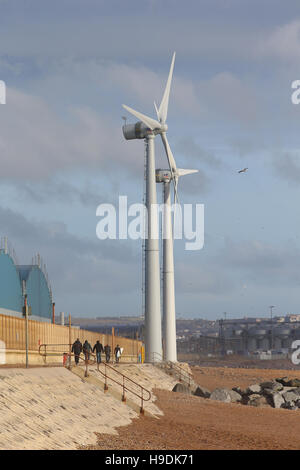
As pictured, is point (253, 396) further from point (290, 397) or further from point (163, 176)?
point (163, 176)

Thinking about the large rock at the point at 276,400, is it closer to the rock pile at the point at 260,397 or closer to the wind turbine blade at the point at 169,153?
the rock pile at the point at 260,397

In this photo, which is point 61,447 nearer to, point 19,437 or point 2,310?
point 19,437

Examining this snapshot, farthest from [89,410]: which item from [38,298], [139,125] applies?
[38,298]

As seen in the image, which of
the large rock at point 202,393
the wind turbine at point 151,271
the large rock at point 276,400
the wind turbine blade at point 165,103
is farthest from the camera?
the wind turbine blade at point 165,103

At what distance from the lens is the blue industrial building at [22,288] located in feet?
243

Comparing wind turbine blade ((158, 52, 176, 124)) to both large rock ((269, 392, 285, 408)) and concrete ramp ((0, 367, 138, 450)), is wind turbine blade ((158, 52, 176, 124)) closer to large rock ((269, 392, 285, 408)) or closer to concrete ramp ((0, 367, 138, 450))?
large rock ((269, 392, 285, 408))

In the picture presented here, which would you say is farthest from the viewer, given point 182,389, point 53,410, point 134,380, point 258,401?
point 182,389

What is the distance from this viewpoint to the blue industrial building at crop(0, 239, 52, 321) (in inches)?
2921

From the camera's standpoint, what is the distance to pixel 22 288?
80.7 metres

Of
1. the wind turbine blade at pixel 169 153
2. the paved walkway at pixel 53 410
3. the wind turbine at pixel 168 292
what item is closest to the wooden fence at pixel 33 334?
the wind turbine at pixel 168 292

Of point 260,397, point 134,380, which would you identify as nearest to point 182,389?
point 134,380

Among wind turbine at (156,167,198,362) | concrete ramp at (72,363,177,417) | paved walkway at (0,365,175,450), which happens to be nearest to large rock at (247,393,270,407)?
concrete ramp at (72,363,177,417)

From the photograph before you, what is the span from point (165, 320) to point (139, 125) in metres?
19.4

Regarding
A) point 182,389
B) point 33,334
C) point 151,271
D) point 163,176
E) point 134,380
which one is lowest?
point 182,389
